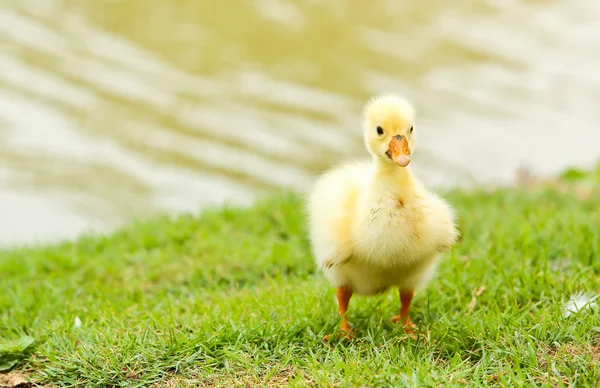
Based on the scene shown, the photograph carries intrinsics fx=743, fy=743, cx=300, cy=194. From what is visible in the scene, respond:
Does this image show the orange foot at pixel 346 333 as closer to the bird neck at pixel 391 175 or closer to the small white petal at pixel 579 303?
the bird neck at pixel 391 175

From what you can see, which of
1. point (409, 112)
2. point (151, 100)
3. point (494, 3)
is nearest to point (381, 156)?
point (409, 112)

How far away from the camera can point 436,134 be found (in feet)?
33.1

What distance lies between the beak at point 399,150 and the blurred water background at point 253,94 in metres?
4.48

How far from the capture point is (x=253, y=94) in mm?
10828

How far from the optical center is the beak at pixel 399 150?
3311 millimetres

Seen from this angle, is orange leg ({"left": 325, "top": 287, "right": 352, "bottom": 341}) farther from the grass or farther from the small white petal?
the small white petal

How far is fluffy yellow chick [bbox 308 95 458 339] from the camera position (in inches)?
135

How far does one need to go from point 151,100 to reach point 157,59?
4.20ft

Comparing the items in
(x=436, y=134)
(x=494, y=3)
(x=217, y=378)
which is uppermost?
(x=494, y=3)

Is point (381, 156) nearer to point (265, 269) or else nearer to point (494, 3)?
point (265, 269)

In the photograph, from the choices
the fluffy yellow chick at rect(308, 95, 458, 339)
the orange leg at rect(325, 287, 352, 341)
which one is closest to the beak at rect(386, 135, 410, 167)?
the fluffy yellow chick at rect(308, 95, 458, 339)

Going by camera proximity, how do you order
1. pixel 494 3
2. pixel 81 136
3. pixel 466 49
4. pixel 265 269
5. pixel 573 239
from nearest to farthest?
1. pixel 573 239
2. pixel 265 269
3. pixel 81 136
4. pixel 466 49
5. pixel 494 3

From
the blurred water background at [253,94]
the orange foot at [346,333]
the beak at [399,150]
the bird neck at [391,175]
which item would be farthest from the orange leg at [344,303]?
the blurred water background at [253,94]

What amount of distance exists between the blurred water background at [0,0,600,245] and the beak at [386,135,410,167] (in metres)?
4.48
